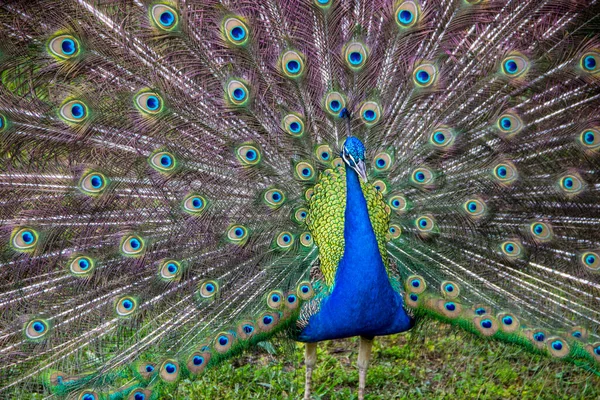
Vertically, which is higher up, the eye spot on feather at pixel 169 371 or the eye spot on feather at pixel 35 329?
the eye spot on feather at pixel 35 329

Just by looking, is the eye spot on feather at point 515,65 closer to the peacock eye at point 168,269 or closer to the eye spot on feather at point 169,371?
the peacock eye at point 168,269

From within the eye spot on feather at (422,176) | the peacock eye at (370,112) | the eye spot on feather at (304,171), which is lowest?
the eye spot on feather at (422,176)

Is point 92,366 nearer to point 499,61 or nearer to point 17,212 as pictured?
point 17,212

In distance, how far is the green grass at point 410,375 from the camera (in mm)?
3564

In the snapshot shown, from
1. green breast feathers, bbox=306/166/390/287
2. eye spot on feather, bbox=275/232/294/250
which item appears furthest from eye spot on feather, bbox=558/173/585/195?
eye spot on feather, bbox=275/232/294/250

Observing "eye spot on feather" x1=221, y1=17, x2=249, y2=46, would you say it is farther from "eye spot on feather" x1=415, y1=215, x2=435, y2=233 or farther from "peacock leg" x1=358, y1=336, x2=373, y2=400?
"peacock leg" x1=358, y1=336, x2=373, y2=400

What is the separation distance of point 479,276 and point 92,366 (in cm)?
172

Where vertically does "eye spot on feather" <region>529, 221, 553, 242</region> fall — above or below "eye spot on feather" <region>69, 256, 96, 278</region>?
below

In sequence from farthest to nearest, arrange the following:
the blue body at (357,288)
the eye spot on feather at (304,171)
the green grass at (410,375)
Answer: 1. the green grass at (410,375)
2. the eye spot on feather at (304,171)
3. the blue body at (357,288)

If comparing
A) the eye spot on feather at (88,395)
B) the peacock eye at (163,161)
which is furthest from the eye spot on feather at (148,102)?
the eye spot on feather at (88,395)

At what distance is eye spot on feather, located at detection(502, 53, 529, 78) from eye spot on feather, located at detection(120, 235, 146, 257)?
5.58 feet

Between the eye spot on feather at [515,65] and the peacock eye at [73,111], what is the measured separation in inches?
68.8

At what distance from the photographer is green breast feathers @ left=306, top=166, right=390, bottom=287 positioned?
277 cm

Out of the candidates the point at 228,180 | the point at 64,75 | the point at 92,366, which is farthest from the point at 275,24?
the point at 92,366
